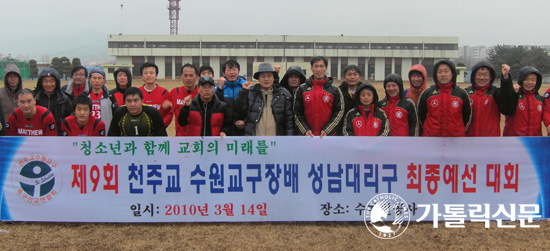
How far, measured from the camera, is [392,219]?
13.9 feet

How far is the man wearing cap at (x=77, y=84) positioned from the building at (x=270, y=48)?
58.5 m

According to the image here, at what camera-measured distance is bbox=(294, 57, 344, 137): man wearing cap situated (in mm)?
4641

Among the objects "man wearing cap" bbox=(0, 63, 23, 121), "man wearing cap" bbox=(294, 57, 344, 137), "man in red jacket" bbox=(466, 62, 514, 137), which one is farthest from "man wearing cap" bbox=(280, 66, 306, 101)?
"man wearing cap" bbox=(0, 63, 23, 121)

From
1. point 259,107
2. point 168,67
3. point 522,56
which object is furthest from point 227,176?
point 522,56

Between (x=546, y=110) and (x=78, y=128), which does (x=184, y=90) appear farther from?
(x=546, y=110)

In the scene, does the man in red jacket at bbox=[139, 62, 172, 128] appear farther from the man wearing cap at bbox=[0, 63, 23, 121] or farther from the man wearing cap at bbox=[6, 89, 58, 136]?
the man wearing cap at bbox=[0, 63, 23, 121]

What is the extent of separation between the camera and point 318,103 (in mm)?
4641

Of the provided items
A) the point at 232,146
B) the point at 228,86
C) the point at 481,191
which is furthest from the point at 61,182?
the point at 481,191

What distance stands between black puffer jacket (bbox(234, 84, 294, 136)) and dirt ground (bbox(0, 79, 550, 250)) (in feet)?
3.55

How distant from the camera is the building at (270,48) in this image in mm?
63312

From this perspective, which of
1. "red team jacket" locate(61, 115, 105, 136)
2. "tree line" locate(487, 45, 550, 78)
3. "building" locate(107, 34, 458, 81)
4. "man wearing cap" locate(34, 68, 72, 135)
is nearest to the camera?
"red team jacket" locate(61, 115, 105, 136)

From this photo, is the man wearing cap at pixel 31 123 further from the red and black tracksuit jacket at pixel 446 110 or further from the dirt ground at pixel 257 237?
the red and black tracksuit jacket at pixel 446 110

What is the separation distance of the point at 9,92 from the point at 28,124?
2.63ft

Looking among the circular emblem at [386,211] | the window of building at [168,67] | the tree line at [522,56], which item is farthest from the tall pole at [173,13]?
the circular emblem at [386,211]
